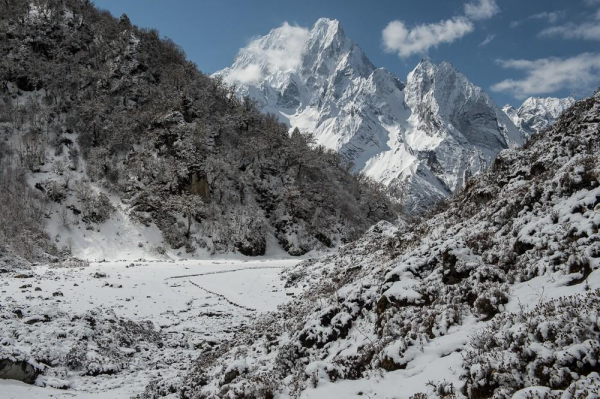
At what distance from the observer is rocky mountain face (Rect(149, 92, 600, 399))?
5.24 m

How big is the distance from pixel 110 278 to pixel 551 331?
25.8 m

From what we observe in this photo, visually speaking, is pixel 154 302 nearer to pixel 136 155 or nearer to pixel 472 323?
pixel 472 323

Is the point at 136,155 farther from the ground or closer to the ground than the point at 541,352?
farther from the ground

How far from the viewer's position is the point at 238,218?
55.7 m

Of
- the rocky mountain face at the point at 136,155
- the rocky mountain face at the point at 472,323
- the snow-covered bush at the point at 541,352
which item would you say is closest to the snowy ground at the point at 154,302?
the rocky mountain face at the point at 472,323

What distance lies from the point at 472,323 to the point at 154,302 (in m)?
17.5

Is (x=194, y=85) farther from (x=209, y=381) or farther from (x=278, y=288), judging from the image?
(x=209, y=381)

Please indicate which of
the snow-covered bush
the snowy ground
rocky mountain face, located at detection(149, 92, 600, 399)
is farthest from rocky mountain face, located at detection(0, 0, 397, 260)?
the snow-covered bush

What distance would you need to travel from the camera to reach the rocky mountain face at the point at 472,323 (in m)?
5.24

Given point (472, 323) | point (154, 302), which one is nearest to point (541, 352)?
point (472, 323)

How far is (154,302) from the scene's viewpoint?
66.7 ft

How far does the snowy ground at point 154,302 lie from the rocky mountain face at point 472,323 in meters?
1.62

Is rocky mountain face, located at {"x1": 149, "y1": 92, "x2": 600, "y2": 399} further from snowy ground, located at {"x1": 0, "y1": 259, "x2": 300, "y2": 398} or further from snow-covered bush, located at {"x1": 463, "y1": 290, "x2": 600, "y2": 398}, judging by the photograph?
snowy ground, located at {"x1": 0, "y1": 259, "x2": 300, "y2": 398}

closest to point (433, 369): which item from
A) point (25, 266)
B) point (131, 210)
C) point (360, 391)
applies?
point (360, 391)
